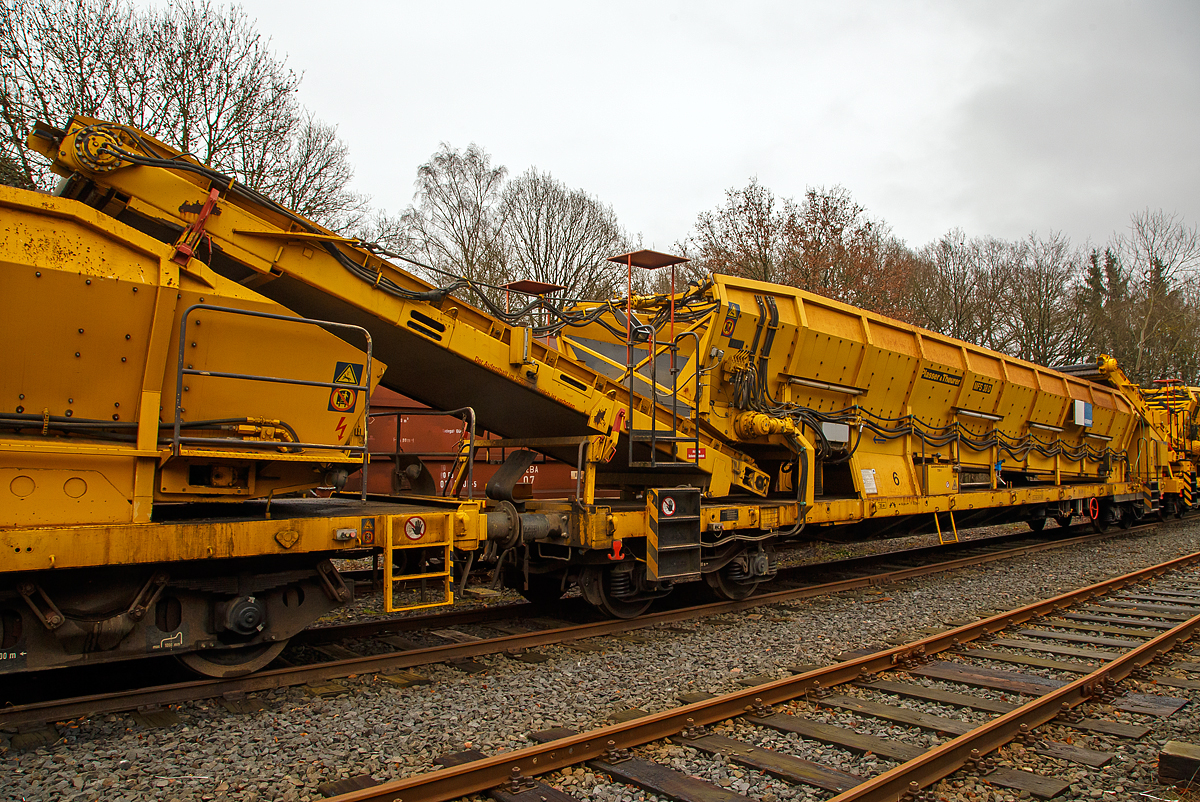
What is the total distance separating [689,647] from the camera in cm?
642

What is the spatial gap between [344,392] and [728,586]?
4.85m

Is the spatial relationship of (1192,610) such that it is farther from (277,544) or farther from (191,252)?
(191,252)

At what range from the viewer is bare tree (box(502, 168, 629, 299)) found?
28.6m

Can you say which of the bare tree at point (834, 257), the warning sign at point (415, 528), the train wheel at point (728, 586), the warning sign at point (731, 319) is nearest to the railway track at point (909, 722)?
the warning sign at point (415, 528)

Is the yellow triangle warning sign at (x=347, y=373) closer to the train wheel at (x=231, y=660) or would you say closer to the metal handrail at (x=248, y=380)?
the metal handrail at (x=248, y=380)

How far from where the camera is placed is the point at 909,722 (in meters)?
4.65

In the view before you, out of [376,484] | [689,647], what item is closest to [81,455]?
[689,647]

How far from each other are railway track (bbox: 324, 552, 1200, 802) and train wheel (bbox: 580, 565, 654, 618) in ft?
6.93

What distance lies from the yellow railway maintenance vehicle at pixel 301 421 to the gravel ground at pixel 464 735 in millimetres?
583

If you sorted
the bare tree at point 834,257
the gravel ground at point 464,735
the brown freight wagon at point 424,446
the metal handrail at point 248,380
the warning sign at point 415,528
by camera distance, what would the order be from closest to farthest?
the gravel ground at point 464,735, the metal handrail at point 248,380, the warning sign at point 415,528, the brown freight wagon at point 424,446, the bare tree at point 834,257

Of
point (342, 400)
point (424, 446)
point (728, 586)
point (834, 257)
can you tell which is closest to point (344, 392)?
point (342, 400)

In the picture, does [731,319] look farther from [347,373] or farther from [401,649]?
[401,649]

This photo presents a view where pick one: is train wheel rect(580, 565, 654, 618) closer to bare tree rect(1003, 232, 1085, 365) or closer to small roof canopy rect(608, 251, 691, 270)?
small roof canopy rect(608, 251, 691, 270)

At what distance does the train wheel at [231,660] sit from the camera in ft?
15.6
